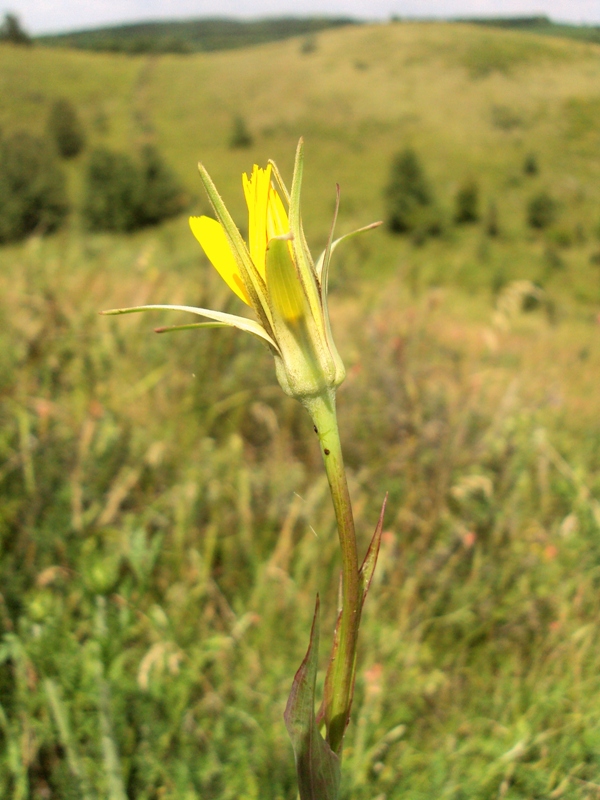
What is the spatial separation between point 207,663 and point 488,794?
90 cm

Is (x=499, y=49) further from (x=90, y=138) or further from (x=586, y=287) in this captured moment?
(x=90, y=138)

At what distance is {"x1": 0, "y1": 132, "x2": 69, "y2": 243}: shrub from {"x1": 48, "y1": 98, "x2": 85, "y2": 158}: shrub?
1990 cm

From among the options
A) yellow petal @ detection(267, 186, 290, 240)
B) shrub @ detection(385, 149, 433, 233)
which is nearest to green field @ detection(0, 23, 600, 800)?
yellow petal @ detection(267, 186, 290, 240)

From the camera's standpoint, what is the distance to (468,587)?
2.25 metres

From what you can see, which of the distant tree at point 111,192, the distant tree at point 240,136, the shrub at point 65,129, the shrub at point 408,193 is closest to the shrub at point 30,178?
the distant tree at point 111,192

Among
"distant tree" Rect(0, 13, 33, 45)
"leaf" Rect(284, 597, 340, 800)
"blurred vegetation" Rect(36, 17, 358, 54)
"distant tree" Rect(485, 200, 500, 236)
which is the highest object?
"blurred vegetation" Rect(36, 17, 358, 54)

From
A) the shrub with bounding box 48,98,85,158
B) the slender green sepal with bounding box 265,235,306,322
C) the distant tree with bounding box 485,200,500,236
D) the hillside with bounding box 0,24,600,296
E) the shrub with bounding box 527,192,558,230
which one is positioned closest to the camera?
the slender green sepal with bounding box 265,235,306,322

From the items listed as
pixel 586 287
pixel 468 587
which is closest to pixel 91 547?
pixel 468 587

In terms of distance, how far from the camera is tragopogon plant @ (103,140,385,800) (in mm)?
801

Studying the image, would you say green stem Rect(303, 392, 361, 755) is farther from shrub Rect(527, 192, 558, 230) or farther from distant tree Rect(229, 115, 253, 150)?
distant tree Rect(229, 115, 253, 150)

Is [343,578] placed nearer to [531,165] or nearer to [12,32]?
[531,165]

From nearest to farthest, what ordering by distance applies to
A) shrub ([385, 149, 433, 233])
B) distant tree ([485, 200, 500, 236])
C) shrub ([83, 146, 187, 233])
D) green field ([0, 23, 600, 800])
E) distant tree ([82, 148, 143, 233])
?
green field ([0, 23, 600, 800]) < distant tree ([82, 148, 143, 233]) < shrub ([83, 146, 187, 233]) < distant tree ([485, 200, 500, 236]) < shrub ([385, 149, 433, 233])

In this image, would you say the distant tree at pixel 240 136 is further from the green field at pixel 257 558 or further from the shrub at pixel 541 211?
the green field at pixel 257 558

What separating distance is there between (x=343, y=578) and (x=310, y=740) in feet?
0.72
